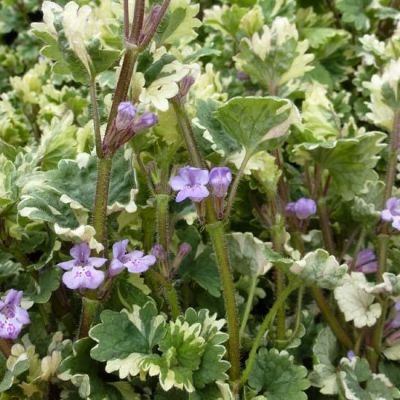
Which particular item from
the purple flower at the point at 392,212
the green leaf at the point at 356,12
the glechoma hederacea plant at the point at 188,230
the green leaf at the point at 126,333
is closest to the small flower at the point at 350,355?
the glechoma hederacea plant at the point at 188,230

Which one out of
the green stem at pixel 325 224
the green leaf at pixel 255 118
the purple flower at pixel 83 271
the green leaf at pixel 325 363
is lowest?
the green leaf at pixel 325 363

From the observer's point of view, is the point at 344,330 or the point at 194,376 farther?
the point at 344,330

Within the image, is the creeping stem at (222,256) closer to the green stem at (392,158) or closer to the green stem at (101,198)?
the green stem at (101,198)

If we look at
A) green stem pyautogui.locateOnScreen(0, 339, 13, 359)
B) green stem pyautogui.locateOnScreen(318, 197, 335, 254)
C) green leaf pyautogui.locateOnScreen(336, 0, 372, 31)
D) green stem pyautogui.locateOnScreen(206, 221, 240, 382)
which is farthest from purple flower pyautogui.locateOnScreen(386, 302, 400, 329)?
green leaf pyautogui.locateOnScreen(336, 0, 372, 31)

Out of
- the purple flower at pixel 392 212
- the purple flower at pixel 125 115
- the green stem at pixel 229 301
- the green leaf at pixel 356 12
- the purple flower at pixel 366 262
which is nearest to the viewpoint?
the purple flower at pixel 125 115

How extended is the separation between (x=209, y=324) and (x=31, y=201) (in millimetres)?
308

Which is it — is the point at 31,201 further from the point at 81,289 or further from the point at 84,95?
the point at 84,95

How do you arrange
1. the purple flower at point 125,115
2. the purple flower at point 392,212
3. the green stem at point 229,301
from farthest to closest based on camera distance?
the purple flower at point 392,212 < the green stem at point 229,301 < the purple flower at point 125,115

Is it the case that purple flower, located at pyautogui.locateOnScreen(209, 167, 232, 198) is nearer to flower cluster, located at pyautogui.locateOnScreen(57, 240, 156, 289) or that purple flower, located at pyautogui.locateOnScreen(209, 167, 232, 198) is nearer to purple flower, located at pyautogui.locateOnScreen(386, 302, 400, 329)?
flower cluster, located at pyautogui.locateOnScreen(57, 240, 156, 289)

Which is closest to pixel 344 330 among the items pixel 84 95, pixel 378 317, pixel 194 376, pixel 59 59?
pixel 378 317

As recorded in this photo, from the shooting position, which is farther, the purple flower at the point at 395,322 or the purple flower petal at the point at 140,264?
the purple flower at the point at 395,322

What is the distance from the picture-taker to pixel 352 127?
1.24 m

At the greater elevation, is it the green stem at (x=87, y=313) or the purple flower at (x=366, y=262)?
the green stem at (x=87, y=313)

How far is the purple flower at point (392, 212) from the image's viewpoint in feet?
3.37
